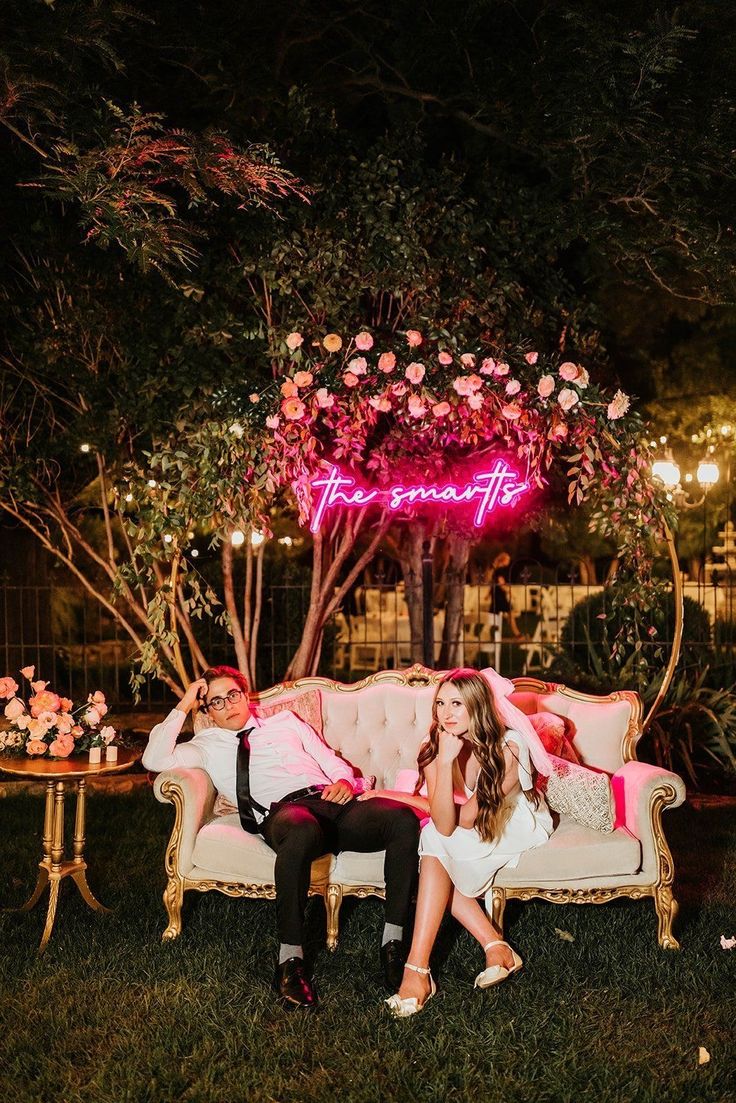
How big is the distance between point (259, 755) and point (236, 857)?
1.51 feet

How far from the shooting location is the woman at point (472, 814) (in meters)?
4.40

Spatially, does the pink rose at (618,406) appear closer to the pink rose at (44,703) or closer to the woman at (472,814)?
the woman at (472,814)

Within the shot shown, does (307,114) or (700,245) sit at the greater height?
(307,114)

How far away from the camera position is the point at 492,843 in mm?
4574

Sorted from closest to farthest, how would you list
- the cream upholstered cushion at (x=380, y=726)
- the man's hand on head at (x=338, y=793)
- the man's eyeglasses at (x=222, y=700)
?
the man's hand on head at (x=338, y=793) → the man's eyeglasses at (x=222, y=700) → the cream upholstered cushion at (x=380, y=726)

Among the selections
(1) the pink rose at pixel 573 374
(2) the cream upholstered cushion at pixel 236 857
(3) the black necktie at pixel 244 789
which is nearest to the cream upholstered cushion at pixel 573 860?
(2) the cream upholstered cushion at pixel 236 857

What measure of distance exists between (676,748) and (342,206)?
4351 mm

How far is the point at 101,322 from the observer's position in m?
7.71

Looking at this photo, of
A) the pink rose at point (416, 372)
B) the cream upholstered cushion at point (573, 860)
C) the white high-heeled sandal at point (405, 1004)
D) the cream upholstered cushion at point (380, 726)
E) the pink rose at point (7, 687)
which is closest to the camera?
the white high-heeled sandal at point (405, 1004)

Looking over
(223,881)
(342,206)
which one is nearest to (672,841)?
(223,881)

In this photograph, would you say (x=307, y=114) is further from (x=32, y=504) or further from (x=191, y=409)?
(x=32, y=504)

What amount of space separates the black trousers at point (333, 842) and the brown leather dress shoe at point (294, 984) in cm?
8

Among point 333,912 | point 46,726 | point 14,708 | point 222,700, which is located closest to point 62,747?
point 46,726

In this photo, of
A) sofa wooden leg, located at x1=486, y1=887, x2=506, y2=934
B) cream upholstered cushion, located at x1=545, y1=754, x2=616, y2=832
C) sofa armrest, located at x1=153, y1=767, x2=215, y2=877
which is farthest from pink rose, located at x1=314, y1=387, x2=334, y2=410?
sofa wooden leg, located at x1=486, y1=887, x2=506, y2=934
